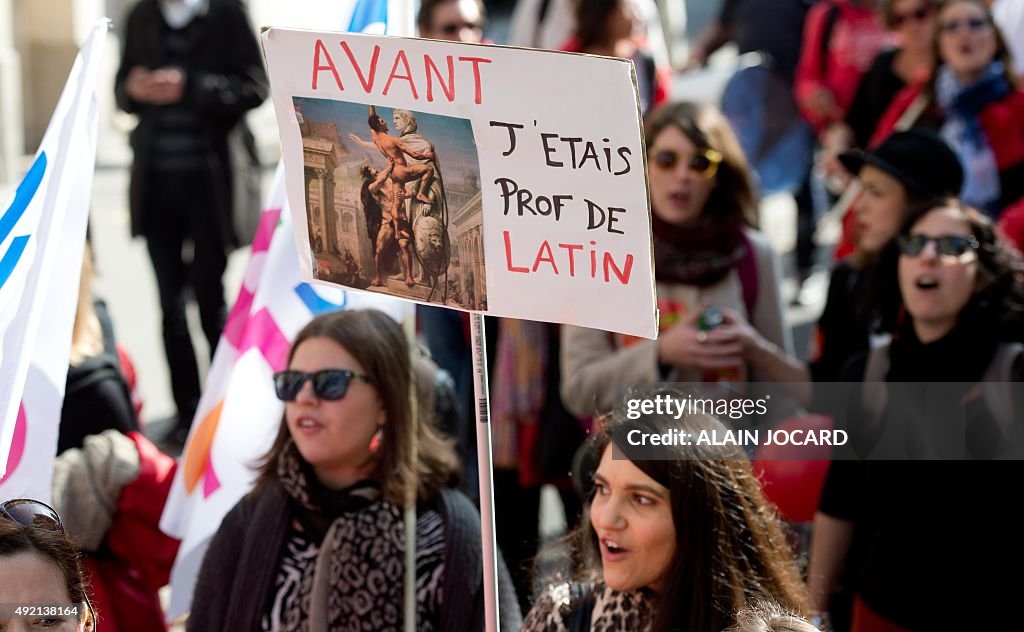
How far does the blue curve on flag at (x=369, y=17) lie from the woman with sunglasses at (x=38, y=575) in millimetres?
1424

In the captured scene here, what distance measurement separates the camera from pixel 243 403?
3.31m

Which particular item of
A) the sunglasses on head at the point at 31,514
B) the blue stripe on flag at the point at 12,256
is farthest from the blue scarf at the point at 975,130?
the sunglasses on head at the point at 31,514

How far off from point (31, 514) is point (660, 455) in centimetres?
99

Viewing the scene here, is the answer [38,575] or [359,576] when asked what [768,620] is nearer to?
[359,576]

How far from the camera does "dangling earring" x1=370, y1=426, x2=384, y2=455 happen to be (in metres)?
3.05

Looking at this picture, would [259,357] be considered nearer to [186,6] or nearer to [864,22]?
[186,6]

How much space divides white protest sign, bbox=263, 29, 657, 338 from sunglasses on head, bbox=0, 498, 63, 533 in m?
0.63

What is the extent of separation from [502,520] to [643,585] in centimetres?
199

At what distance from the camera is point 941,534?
315cm

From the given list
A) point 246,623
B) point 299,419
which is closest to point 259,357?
point 299,419

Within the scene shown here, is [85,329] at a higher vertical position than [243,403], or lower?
higher

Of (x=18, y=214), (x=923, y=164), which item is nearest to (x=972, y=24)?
(x=923, y=164)

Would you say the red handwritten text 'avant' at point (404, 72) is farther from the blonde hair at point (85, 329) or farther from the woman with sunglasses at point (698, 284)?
the woman with sunglasses at point (698, 284)

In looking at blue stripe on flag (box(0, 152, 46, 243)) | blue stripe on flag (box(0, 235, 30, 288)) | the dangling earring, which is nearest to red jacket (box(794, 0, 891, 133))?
the dangling earring
